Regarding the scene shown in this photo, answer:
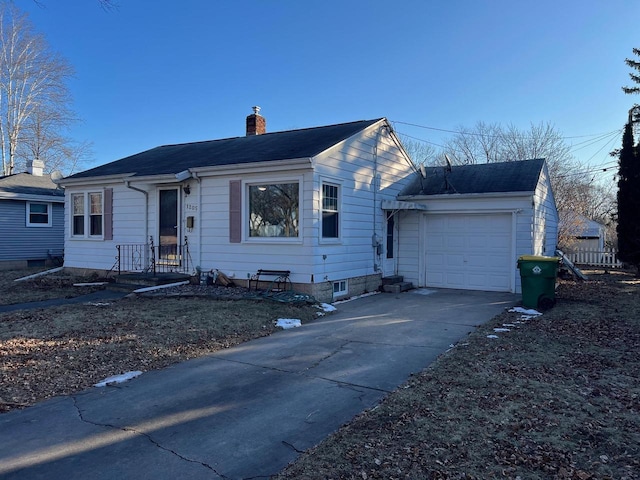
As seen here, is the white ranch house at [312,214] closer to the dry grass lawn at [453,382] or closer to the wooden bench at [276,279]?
the wooden bench at [276,279]

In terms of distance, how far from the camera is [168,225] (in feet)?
38.8

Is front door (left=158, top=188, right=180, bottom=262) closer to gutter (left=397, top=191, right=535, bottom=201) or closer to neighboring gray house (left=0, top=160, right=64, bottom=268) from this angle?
gutter (left=397, top=191, right=535, bottom=201)

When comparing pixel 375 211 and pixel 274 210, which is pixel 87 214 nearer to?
pixel 274 210

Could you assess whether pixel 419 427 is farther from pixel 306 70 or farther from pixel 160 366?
pixel 306 70

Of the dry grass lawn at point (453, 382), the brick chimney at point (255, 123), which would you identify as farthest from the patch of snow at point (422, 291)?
the brick chimney at point (255, 123)

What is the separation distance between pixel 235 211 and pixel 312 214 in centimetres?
211

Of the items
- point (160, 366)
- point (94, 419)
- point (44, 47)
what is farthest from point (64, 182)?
point (44, 47)

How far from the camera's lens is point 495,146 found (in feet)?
102

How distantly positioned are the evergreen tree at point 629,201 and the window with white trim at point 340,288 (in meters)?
11.7

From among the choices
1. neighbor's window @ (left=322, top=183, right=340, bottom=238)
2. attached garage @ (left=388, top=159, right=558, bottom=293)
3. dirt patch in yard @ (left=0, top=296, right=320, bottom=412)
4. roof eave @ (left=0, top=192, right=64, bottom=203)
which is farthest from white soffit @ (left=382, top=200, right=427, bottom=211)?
roof eave @ (left=0, top=192, right=64, bottom=203)

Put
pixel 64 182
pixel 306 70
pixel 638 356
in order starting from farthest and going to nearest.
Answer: pixel 306 70 < pixel 64 182 < pixel 638 356

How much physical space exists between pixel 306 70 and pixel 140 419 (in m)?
19.9

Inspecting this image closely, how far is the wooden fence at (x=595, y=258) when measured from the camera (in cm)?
2097

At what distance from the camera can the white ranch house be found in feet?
32.7
